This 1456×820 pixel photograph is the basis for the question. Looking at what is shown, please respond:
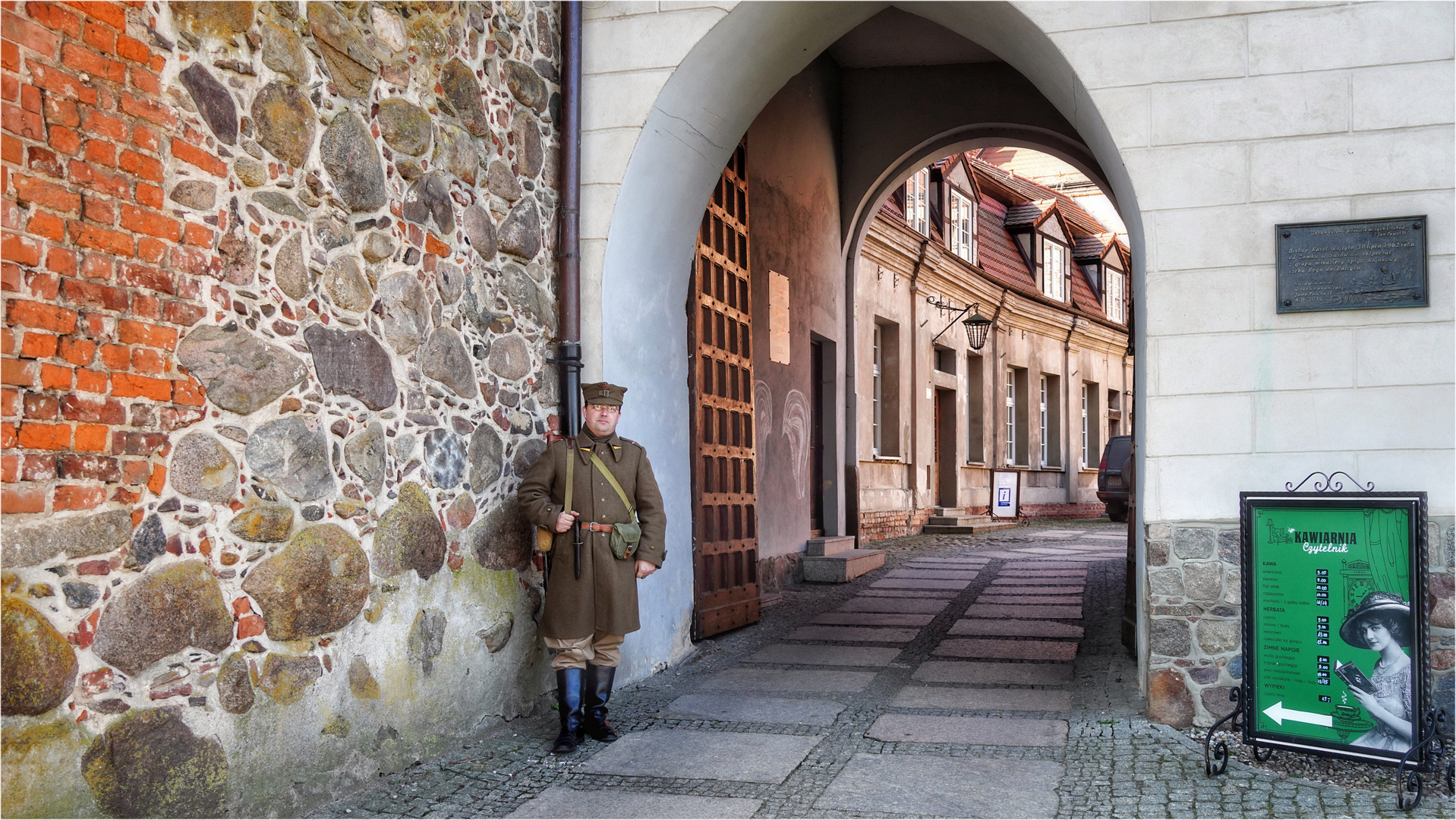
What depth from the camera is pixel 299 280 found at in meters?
3.88

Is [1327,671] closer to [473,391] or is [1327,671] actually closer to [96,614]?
[473,391]

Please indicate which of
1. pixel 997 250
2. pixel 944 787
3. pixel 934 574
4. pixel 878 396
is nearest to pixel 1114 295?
pixel 997 250

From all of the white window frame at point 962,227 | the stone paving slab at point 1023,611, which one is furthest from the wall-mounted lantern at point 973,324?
the stone paving slab at point 1023,611

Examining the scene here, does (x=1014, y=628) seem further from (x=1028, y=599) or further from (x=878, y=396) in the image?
(x=878, y=396)

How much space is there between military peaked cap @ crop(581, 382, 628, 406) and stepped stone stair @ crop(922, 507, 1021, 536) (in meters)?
12.4

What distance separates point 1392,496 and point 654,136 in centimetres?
366

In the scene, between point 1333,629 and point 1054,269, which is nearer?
point 1333,629

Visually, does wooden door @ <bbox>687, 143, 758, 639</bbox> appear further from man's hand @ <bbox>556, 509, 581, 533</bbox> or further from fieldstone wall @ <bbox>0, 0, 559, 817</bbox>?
man's hand @ <bbox>556, 509, 581, 533</bbox>

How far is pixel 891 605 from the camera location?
8.71 metres

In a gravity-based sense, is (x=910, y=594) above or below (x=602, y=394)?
below

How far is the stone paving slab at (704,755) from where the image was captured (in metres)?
4.24

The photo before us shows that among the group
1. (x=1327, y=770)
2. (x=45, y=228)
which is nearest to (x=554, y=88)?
(x=45, y=228)

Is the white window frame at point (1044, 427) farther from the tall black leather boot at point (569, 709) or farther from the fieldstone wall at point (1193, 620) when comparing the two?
the tall black leather boot at point (569, 709)

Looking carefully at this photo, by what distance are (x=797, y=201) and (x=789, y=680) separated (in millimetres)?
5858
